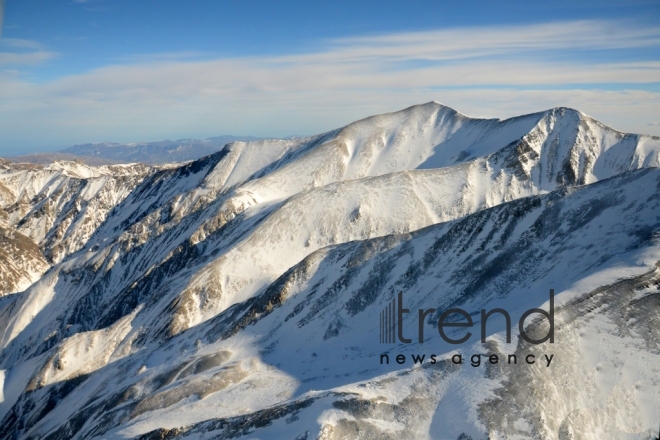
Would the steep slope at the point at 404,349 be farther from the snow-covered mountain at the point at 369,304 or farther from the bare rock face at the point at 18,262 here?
the bare rock face at the point at 18,262

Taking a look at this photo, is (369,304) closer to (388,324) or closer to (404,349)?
(388,324)

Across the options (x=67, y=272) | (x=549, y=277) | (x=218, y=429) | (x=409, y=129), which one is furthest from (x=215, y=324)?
(x=409, y=129)

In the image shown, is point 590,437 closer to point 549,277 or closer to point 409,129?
point 549,277

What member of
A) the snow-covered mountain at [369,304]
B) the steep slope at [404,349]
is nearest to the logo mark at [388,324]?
the steep slope at [404,349]

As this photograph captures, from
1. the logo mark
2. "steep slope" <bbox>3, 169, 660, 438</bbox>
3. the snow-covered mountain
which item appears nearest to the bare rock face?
the snow-covered mountain

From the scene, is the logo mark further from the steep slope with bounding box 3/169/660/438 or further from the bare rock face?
the bare rock face

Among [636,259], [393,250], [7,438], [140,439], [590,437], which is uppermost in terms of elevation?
[636,259]

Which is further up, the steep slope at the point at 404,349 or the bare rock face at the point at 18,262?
the steep slope at the point at 404,349

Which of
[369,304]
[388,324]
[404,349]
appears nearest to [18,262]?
[369,304]
